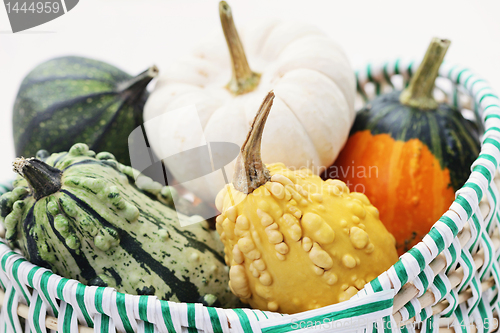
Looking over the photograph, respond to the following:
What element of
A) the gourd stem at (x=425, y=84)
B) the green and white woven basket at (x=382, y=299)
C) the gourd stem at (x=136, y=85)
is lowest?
the green and white woven basket at (x=382, y=299)

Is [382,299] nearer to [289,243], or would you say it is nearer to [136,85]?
[289,243]

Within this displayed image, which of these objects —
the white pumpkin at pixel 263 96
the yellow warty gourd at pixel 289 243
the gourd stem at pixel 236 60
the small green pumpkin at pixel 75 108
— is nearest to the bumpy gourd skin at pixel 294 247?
the yellow warty gourd at pixel 289 243

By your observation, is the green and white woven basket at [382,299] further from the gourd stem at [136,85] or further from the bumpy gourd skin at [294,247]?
the gourd stem at [136,85]

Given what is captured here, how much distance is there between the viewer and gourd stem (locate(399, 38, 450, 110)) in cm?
93

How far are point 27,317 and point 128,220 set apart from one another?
204 mm

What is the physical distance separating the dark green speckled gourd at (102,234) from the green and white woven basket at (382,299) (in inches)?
1.8

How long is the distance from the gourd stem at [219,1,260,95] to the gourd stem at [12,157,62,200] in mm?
400

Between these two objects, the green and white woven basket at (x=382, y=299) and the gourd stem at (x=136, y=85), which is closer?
the green and white woven basket at (x=382, y=299)

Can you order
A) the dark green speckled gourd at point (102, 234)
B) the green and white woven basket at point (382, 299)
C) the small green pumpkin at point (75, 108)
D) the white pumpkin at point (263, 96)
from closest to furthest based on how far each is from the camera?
the green and white woven basket at point (382, 299) < the dark green speckled gourd at point (102, 234) < the white pumpkin at point (263, 96) < the small green pumpkin at point (75, 108)

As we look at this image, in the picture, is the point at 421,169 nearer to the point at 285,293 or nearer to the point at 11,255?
the point at 285,293

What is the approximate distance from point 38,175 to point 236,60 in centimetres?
44

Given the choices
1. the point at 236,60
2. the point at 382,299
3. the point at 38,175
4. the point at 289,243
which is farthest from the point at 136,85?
the point at 382,299

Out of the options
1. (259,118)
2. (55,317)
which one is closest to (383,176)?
(259,118)

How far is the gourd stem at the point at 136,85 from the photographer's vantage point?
94cm
